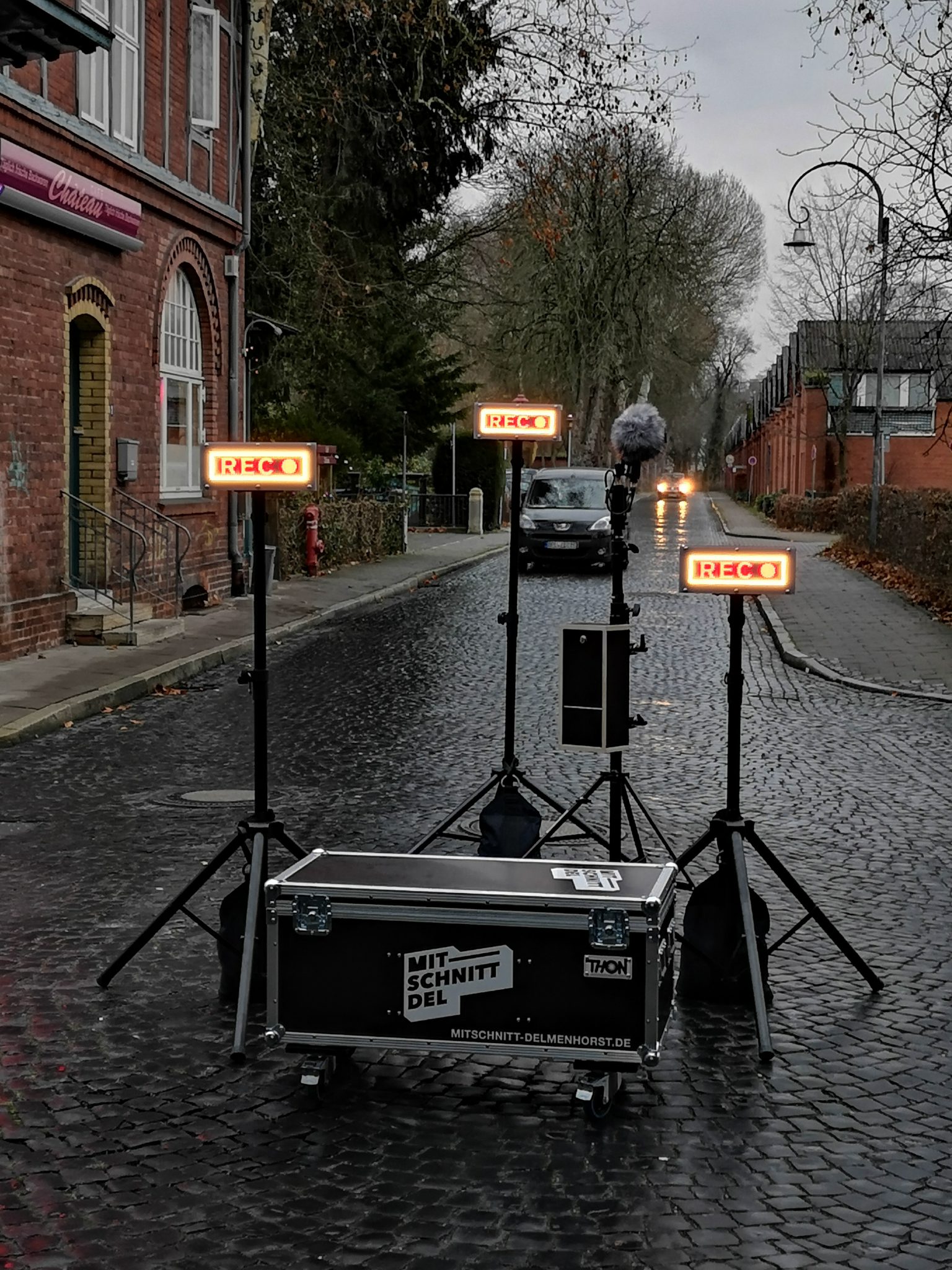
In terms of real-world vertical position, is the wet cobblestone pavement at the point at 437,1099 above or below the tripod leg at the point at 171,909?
below

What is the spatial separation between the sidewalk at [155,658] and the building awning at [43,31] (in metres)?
4.78

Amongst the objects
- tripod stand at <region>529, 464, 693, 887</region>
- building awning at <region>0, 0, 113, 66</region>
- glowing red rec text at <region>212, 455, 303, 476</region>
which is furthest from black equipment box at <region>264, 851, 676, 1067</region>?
building awning at <region>0, 0, 113, 66</region>

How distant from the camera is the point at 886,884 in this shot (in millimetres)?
7387

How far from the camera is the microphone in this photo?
23.8ft

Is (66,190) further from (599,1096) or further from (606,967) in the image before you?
(599,1096)

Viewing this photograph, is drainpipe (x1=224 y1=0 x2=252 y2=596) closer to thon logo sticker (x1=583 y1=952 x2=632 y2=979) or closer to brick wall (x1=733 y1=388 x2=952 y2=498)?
thon logo sticker (x1=583 y1=952 x2=632 y2=979)

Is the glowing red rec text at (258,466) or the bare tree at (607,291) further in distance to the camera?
the bare tree at (607,291)

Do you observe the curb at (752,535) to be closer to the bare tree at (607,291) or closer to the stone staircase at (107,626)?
the bare tree at (607,291)

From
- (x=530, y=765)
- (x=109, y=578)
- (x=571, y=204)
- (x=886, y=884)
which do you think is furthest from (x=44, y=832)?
(x=571, y=204)

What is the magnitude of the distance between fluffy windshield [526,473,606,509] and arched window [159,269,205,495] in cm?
1132

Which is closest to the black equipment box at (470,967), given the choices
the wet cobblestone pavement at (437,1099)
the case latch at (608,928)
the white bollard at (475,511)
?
the case latch at (608,928)

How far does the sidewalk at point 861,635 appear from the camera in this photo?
15250 millimetres

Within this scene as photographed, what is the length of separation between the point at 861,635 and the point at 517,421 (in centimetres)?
1231

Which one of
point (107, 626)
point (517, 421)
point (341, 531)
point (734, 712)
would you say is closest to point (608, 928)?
point (734, 712)
